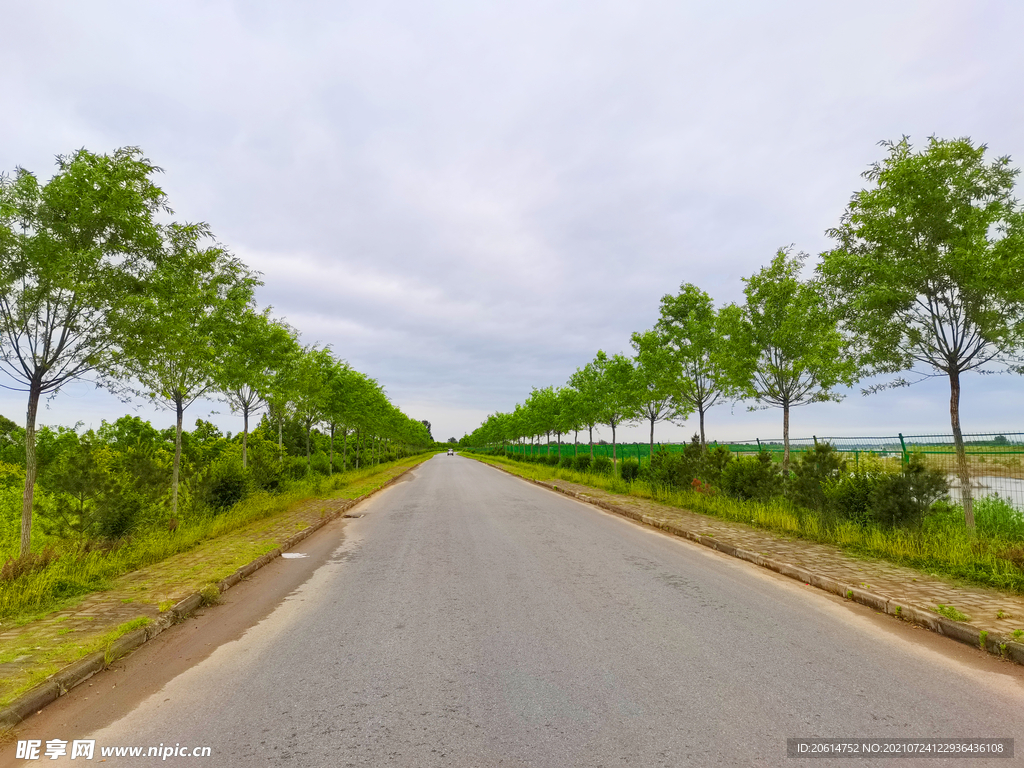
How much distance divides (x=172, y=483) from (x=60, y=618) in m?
6.82

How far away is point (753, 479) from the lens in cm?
1409

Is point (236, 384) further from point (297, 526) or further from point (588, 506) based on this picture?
point (588, 506)

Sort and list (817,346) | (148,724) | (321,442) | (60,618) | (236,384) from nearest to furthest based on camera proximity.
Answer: (148,724) < (60,618) < (817,346) < (236,384) < (321,442)

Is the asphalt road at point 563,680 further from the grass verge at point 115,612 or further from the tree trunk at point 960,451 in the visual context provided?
the tree trunk at point 960,451

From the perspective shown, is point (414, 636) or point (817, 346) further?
point (817, 346)

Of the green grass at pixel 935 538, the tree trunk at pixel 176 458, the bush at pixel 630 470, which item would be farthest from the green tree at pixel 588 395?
the tree trunk at pixel 176 458

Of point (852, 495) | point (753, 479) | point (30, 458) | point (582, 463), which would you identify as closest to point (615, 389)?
point (582, 463)

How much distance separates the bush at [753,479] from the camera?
13750 mm

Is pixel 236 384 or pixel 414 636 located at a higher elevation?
pixel 236 384

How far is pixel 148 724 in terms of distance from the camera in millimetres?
3641

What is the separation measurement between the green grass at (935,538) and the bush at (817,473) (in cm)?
30

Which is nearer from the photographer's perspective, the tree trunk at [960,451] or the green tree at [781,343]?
the tree trunk at [960,451]

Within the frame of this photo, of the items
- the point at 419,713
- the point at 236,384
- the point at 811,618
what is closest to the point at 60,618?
the point at 419,713

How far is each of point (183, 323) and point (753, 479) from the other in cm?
1343
